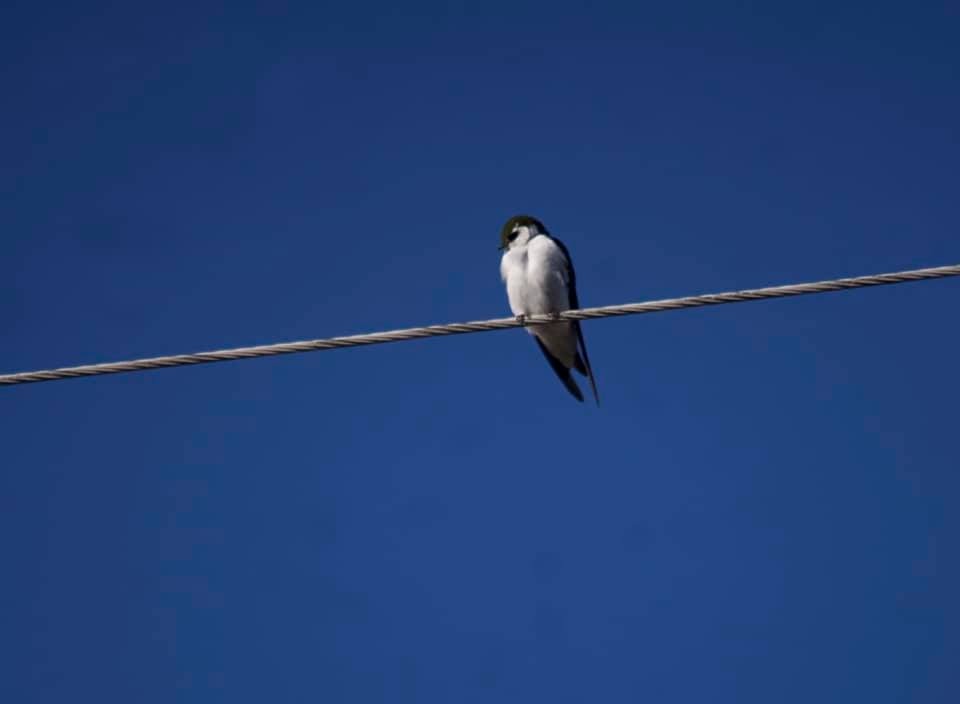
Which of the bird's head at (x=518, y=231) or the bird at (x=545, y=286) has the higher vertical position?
the bird's head at (x=518, y=231)

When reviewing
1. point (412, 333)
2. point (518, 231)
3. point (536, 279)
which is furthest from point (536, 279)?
point (412, 333)

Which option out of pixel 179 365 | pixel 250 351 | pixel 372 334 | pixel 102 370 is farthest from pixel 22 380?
pixel 372 334

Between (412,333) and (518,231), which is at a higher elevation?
(518,231)

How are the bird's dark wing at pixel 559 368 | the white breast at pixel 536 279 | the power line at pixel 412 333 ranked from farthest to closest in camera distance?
the bird's dark wing at pixel 559 368 < the white breast at pixel 536 279 < the power line at pixel 412 333

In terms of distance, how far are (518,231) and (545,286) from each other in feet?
2.16

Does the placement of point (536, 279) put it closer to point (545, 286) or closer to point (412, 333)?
point (545, 286)

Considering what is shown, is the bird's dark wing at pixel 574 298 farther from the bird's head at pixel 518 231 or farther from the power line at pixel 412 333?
the power line at pixel 412 333

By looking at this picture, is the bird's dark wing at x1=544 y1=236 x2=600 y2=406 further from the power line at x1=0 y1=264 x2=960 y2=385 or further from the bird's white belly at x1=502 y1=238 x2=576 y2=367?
the power line at x1=0 y1=264 x2=960 y2=385

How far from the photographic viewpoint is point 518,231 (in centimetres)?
881

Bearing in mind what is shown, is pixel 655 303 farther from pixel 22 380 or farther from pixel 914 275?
pixel 22 380

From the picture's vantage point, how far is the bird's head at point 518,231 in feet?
28.8

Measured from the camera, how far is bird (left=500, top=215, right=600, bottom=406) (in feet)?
27.6

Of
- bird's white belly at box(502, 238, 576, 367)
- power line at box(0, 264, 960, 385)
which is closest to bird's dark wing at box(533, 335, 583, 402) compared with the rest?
bird's white belly at box(502, 238, 576, 367)

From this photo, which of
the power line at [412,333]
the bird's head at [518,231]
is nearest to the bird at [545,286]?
the bird's head at [518,231]
